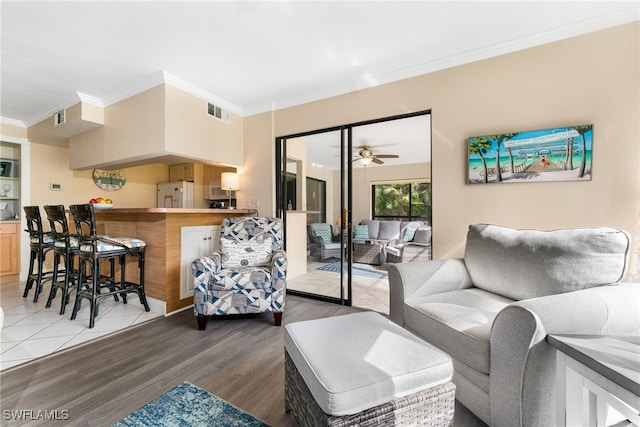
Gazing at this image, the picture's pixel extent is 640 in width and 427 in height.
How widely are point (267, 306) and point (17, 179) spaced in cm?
491

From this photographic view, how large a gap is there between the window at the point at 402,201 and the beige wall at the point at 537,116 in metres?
0.17

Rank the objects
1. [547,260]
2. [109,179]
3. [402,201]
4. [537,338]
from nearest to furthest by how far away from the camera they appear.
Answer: [537,338], [547,260], [402,201], [109,179]

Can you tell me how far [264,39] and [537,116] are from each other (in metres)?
2.33

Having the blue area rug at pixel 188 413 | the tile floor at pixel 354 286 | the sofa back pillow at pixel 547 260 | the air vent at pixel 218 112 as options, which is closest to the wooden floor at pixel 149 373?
the blue area rug at pixel 188 413

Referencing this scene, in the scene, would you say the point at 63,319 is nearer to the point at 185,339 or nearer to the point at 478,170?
the point at 185,339

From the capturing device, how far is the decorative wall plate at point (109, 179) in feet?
15.6

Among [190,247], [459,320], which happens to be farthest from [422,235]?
[190,247]

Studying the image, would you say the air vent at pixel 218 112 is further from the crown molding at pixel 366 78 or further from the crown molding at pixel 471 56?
the crown molding at pixel 471 56

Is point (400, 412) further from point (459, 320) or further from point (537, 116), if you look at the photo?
point (537, 116)

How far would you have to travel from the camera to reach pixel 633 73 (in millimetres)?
1886

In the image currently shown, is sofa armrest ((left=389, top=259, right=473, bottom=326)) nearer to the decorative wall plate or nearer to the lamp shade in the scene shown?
the lamp shade

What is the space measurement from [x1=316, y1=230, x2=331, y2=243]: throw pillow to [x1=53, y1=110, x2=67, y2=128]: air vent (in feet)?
11.9

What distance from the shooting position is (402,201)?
120 inches

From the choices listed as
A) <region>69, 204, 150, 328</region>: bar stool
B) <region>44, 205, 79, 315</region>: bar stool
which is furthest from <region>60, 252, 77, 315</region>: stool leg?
<region>69, 204, 150, 328</region>: bar stool
